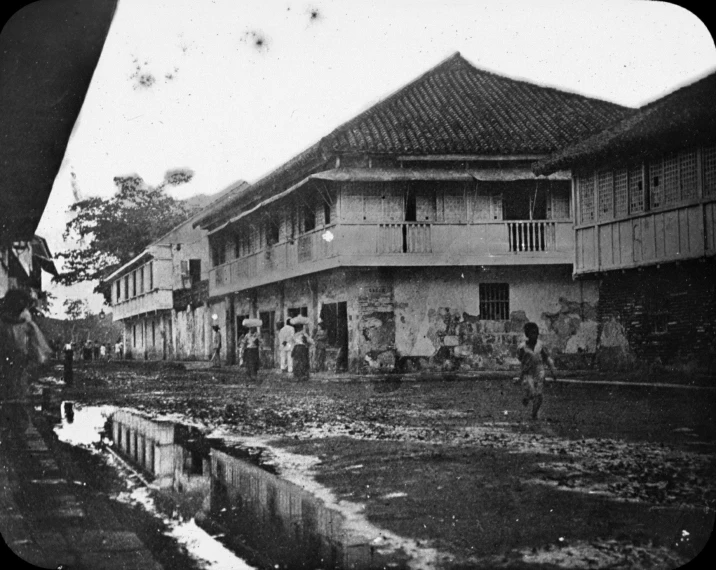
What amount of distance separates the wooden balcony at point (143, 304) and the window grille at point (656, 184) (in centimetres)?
368

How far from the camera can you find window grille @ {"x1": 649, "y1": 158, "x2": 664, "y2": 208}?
473 cm

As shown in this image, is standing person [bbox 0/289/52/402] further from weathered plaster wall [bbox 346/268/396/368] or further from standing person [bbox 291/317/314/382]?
weathered plaster wall [bbox 346/268/396/368]

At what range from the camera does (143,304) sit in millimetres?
5648

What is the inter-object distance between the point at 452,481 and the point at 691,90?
2.99 metres

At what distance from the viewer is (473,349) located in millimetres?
4875

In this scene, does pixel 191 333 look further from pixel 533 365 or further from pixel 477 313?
pixel 533 365

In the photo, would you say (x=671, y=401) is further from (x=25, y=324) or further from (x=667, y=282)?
(x=25, y=324)

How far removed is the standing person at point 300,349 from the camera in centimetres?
496

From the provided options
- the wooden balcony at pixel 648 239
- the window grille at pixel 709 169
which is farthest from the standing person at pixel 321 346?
the window grille at pixel 709 169

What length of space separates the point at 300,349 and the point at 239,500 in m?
1.12

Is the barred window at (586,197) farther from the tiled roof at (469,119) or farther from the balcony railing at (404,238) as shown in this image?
the balcony railing at (404,238)

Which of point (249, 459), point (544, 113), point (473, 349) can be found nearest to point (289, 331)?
point (249, 459)

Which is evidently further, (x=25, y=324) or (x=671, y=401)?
(x=25, y=324)

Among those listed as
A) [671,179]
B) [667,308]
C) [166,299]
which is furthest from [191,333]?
[671,179]
